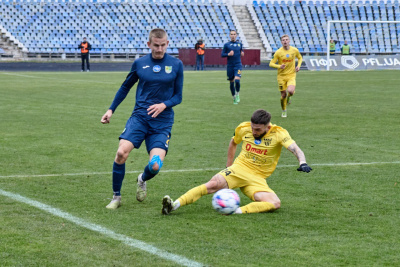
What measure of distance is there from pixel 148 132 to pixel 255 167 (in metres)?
1.18

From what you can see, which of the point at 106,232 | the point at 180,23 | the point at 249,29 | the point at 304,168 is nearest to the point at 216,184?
the point at 304,168

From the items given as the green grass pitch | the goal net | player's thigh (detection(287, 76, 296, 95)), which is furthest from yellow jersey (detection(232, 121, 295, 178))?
the goal net

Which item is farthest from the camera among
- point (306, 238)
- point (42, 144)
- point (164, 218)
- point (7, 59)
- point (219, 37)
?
point (219, 37)

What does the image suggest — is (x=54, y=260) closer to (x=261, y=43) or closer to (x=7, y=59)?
(x=7, y=59)

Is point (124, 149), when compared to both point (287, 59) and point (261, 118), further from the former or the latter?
point (287, 59)

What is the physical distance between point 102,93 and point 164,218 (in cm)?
1671

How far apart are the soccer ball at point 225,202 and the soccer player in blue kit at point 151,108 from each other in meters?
0.76

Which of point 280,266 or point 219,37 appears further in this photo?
point 219,37

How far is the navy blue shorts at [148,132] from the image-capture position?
22.2 ft

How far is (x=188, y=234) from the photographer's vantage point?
18.4 feet

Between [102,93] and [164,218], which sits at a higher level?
[164,218]

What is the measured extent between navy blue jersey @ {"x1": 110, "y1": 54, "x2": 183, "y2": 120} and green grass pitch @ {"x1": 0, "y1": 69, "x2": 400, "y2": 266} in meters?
1.05

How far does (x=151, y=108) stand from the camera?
22.0 ft

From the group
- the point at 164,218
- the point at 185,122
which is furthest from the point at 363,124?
the point at 164,218
